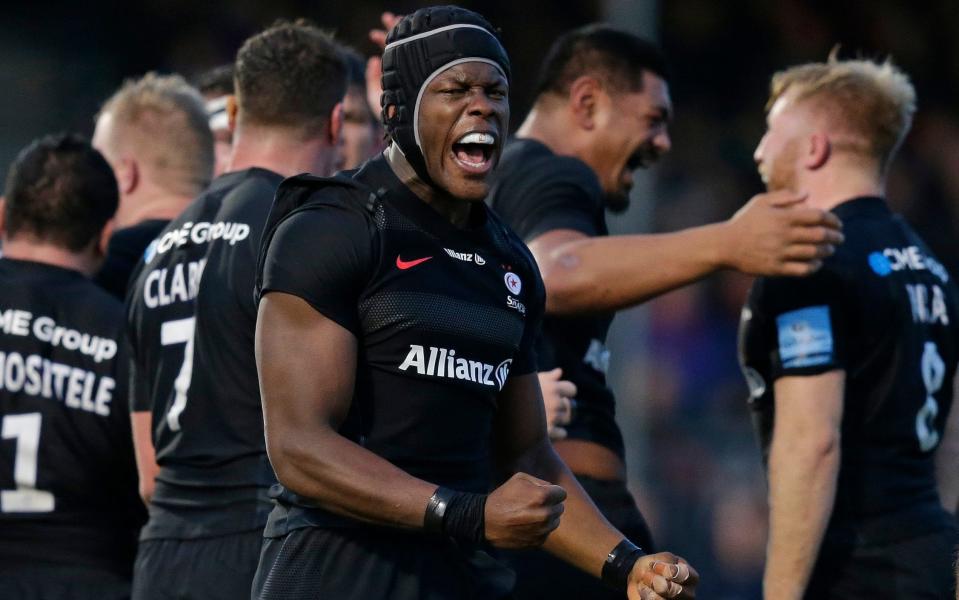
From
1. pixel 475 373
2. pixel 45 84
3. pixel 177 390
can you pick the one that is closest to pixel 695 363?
pixel 45 84

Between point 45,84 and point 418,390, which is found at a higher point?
point 45,84

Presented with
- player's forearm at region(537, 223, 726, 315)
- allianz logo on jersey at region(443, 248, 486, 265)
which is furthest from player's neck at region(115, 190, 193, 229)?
allianz logo on jersey at region(443, 248, 486, 265)

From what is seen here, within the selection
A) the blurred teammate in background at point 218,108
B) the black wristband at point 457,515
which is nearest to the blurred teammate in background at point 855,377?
the black wristband at point 457,515

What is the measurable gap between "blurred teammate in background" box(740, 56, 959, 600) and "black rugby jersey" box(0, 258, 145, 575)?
2.22 m

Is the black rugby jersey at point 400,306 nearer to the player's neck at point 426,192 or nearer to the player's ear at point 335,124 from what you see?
the player's neck at point 426,192

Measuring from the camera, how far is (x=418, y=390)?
11.5 feet

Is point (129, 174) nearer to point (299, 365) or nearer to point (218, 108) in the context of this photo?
point (218, 108)

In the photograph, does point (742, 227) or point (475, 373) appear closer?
point (475, 373)

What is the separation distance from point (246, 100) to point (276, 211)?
4.67 feet

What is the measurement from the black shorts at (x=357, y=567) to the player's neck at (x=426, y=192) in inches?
30.5

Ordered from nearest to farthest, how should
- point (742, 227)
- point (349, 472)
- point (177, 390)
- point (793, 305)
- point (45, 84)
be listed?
point (349, 472)
point (742, 227)
point (177, 390)
point (793, 305)
point (45, 84)

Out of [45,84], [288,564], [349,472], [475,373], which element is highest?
[45,84]

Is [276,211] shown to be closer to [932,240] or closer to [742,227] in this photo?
[742,227]

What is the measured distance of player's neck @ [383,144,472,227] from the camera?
11.9 ft
